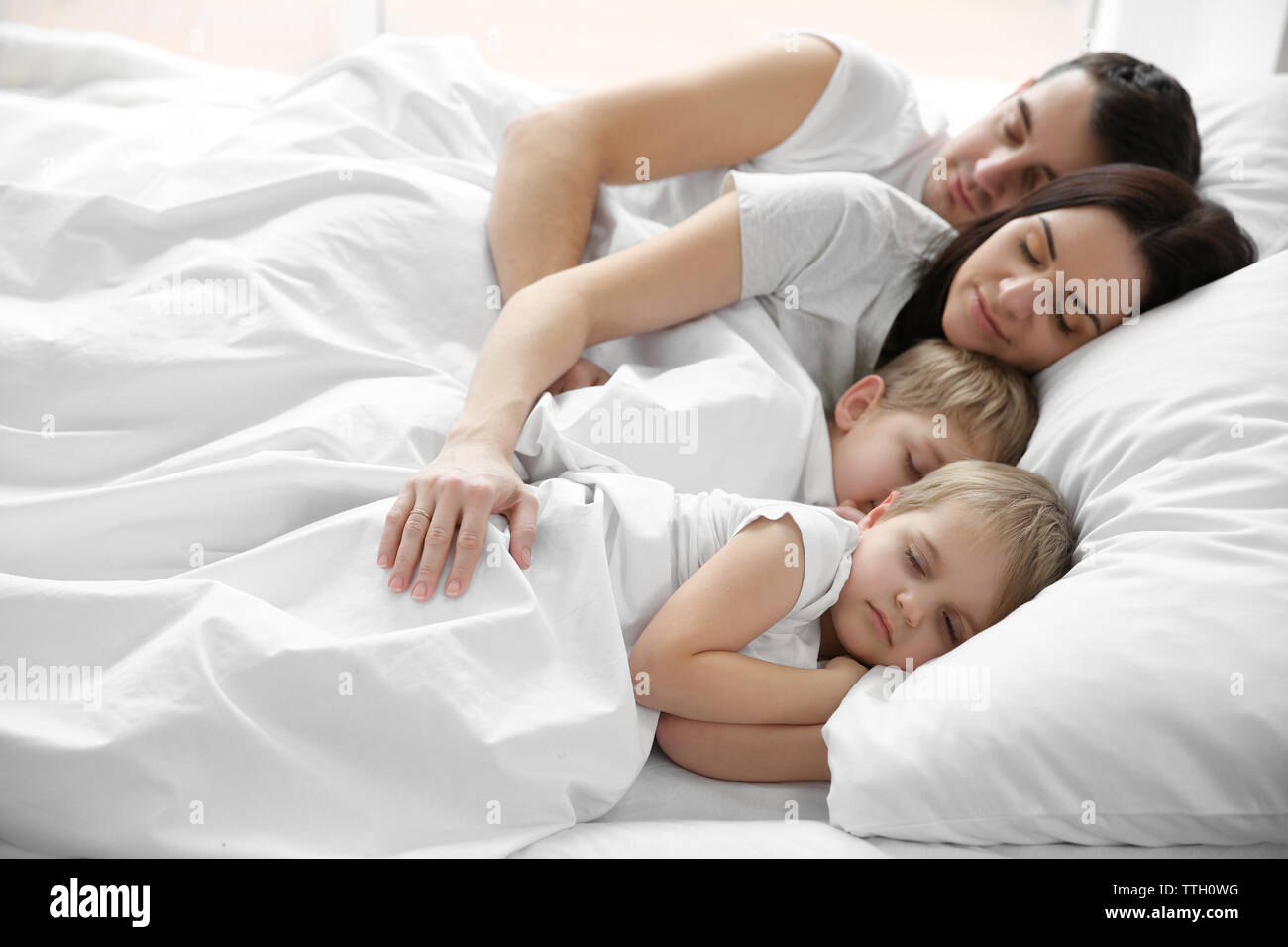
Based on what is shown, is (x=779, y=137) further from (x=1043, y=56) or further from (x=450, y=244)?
(x=1043, y=56)

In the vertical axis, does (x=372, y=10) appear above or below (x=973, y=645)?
above

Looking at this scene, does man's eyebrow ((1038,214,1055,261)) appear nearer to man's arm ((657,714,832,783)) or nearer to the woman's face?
the woman's face

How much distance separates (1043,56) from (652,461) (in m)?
2.16

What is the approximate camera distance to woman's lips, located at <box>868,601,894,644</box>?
3.29ft

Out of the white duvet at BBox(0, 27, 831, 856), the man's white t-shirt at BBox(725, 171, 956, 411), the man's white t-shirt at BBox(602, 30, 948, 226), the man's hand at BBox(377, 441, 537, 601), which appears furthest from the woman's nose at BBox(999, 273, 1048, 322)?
the man's hand at BBox(377, 441, 537, 601)

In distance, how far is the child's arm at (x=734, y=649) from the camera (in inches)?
36.6

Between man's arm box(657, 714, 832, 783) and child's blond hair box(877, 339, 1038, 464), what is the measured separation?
18.0 inches

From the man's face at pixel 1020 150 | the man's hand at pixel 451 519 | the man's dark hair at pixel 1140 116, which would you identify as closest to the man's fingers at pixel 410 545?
the man's hand at pixel 451 519

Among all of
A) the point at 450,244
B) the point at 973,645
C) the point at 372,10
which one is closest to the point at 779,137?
the point at 450,244

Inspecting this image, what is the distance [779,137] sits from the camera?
1510mm

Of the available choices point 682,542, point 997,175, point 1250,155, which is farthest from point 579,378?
point 1250,155

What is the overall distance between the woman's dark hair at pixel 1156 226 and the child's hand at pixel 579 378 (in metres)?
0.47

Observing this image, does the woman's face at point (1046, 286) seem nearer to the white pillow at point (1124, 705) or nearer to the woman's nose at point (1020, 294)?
the woman's nose at point (1020, 294)
